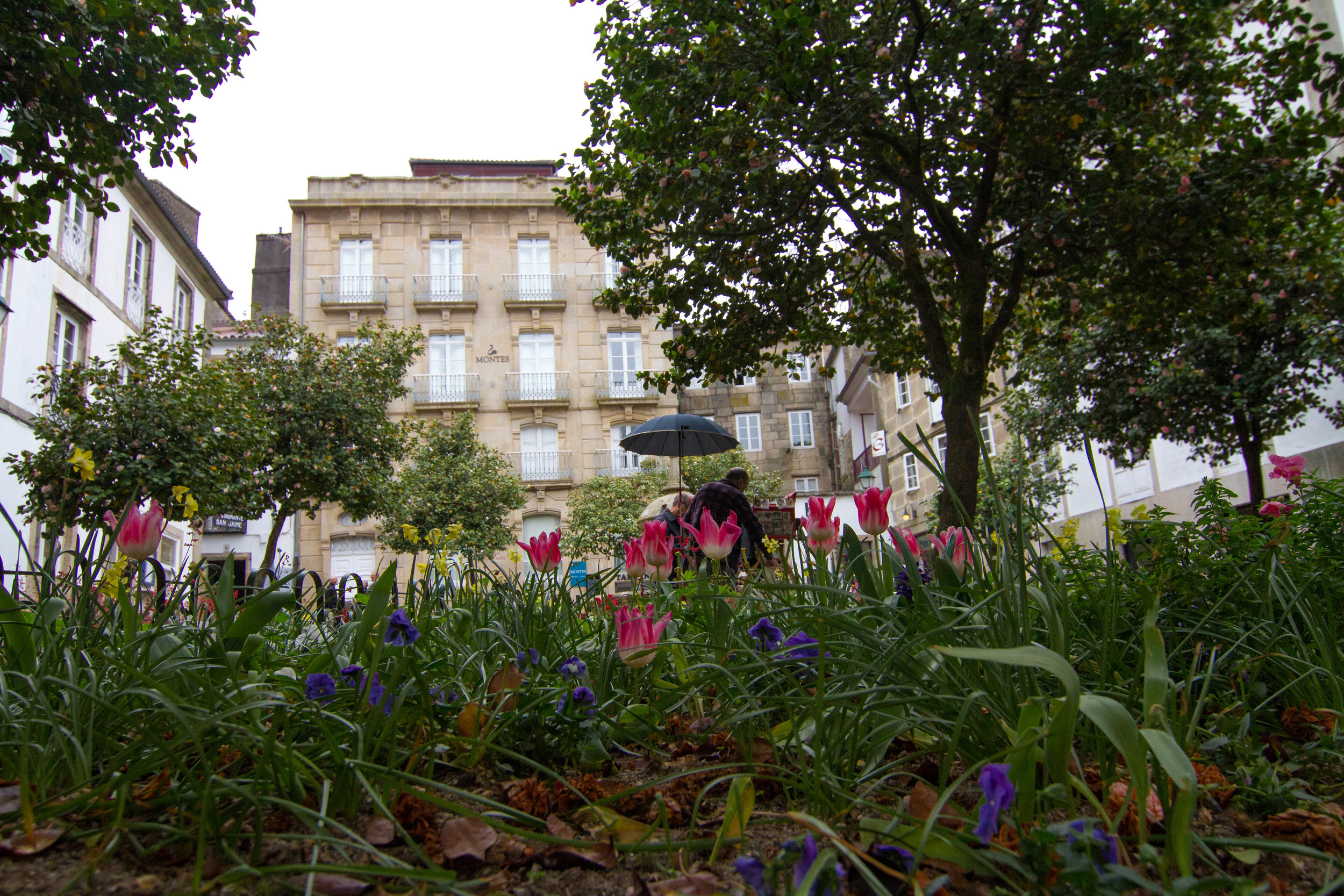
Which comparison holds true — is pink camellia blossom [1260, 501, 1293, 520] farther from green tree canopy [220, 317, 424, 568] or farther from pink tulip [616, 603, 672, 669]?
green tree canopy [220, 317, 424, 568]

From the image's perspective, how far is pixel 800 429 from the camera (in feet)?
95.5

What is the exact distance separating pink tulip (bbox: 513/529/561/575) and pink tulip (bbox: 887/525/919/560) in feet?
3.16

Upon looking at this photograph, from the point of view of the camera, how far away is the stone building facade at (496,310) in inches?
1009

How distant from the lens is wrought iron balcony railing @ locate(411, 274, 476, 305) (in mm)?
26219

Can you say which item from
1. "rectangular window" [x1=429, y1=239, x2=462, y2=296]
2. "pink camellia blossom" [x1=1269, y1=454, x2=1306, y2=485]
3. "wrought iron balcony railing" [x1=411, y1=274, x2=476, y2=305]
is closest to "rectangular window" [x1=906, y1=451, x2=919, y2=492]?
"wrought iron balcony railing" [x1=411, y1=274, x2=476, y2=305]

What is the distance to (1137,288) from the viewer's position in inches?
265

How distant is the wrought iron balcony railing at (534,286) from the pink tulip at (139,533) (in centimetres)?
2536

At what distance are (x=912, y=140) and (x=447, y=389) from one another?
21.3 meters

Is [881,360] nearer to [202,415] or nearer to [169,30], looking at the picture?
[169,30]

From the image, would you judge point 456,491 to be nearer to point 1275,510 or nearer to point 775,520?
point 775,520

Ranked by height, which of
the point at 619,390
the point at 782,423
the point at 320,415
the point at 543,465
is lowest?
the point at 543,465

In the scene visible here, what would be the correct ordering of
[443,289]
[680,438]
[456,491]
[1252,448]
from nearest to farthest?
[1252,448], [680,438], [456,491], [443,289]

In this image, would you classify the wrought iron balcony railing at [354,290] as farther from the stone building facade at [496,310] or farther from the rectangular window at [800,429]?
the rectangular window at [800,429]

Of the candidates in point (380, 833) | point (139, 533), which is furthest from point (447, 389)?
point (380, 833)
